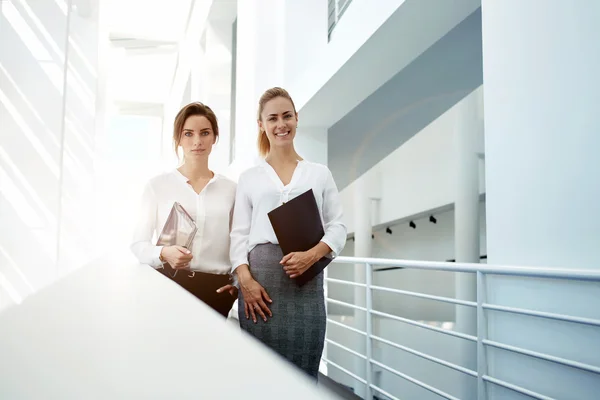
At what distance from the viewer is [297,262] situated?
57.5 inches

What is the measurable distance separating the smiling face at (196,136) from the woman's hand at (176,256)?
0.32m

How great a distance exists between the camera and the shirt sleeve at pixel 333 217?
155 cm

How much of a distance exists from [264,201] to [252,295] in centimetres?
26

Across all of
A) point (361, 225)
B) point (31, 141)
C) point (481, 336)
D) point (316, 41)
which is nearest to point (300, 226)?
point (481, 336)

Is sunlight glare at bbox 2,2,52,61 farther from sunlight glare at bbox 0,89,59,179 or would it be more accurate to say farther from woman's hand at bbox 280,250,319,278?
woman's hand at bbox 280,250,319,278

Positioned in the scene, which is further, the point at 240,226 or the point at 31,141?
the point at 31,141

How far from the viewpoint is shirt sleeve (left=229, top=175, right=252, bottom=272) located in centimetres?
151

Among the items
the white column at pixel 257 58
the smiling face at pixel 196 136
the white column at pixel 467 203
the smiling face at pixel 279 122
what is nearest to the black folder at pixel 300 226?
the smiling face at pixel 279 122

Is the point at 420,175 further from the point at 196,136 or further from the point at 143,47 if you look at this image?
the point at 143,47

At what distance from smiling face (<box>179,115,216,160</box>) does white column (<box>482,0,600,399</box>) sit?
3.17ft

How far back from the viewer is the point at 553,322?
1666 mm

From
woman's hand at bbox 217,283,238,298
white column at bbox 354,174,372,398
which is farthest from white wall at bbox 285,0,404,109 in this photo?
white column at bbox 354,174,372,398

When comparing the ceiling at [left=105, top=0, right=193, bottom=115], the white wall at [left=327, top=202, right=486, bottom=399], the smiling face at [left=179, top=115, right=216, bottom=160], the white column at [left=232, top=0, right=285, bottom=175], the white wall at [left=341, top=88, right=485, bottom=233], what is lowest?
the white wall at [left=327, top=202, right=486, bottom=399]

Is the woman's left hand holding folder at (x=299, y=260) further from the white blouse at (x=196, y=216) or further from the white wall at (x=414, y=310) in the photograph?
the white wall at (x=414, y=310)
